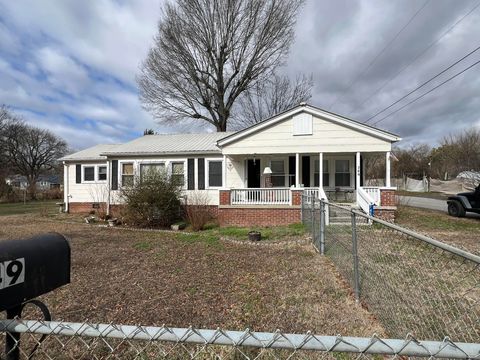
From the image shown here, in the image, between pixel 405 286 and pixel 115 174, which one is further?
pixel 115 174

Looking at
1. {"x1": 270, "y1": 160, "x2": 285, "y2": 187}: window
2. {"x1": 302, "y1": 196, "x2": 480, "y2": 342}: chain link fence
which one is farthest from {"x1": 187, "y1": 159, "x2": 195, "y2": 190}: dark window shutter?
{"x1": 302, "y1": 196, "x2": 480, "y2": 342}: chain link fence

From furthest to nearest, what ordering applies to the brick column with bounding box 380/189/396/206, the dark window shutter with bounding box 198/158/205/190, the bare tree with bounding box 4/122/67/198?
the bare tree with bounding box 4/122/67/198 < the dark window shutter with bounding box 198/158/205/190 < the brick column with bounding box 380/189/396/206

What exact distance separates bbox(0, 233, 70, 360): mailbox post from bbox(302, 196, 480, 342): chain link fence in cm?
258

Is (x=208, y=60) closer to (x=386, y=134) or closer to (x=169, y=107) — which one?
(x=169, y=107)

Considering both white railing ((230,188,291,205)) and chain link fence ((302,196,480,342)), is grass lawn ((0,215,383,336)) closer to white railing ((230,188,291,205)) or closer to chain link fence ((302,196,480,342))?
chain link fence ((302,196,480,342))

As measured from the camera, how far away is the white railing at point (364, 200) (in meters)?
11.2

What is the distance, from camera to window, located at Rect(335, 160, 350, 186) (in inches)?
607

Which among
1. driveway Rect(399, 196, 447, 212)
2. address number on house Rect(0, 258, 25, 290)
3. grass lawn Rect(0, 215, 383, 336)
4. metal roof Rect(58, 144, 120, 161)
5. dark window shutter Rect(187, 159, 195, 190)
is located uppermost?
metal roof Rect(58, 144, 120, 161)

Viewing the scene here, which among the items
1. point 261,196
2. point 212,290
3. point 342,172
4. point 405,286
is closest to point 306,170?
point 342,172

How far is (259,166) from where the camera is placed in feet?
51.9

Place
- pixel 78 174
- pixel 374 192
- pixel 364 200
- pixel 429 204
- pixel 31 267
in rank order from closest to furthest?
pixel 31 267 < pixel 364 200 < pixel 374 192 < pixel 78 174 < pixel 429 204

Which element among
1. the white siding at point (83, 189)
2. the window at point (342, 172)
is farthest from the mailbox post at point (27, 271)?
the white siding at point (83, 189)

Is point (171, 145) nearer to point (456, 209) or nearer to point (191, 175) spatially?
point (191, 175)

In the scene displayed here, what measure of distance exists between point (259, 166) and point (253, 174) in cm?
52
